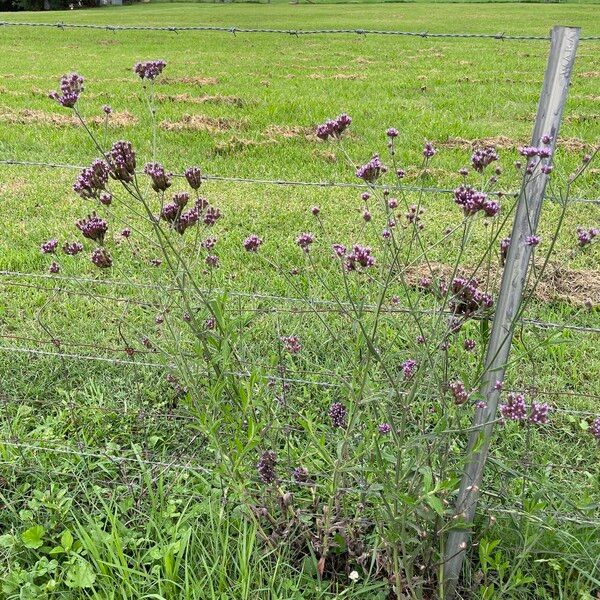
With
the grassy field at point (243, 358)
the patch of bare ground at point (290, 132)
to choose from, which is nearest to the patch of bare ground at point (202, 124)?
the grassy field at point (243, 358)

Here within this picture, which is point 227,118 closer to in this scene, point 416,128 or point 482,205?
point 416,128

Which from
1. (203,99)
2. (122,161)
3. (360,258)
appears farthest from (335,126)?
(203,99)

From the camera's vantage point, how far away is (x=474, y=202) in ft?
6.15

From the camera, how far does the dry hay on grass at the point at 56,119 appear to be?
29.7 feet

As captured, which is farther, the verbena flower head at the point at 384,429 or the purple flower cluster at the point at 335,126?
the verbena flower head at the point at 384,429

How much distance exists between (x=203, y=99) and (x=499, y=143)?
4.94 metres

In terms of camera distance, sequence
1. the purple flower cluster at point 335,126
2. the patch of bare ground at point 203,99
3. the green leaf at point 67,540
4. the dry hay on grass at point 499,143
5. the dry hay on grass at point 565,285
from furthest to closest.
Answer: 1. the patch of bare ground at point 203,99
2. the dry hay on grass at point 499,143
3. the dry hay on grass at point 565,285
4. the green leaf at point 67,540
5. the purple flower cluster at point 335,126

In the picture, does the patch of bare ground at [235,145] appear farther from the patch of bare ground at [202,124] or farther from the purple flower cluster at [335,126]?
the purple flower cluster at [335,126]

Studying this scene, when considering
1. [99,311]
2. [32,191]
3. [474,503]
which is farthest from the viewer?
[32,191]

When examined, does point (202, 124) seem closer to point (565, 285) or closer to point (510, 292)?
point (565, 285)

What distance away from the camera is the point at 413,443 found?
77.7 inches

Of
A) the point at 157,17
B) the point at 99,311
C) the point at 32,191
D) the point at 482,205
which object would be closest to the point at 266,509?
the point at 482,205

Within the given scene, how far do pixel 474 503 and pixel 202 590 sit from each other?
0.94m

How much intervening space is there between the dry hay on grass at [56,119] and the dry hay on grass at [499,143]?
13.2 ft
